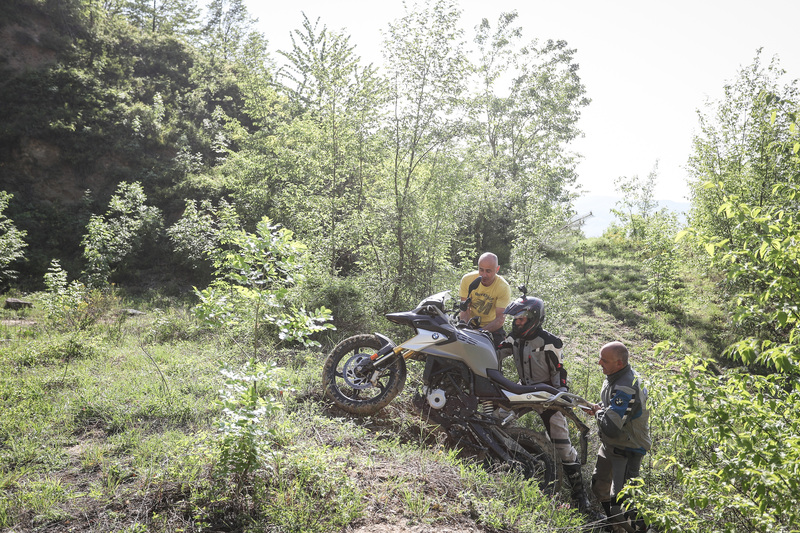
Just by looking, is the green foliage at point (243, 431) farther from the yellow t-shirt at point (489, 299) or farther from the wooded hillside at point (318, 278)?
the yellow t-shirt at point (489, 299)

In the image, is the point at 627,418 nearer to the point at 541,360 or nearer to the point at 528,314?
the point at 541,360

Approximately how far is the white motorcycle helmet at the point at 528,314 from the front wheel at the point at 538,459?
3.71 feet

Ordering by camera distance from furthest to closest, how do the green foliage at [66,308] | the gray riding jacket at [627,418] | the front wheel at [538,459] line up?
the green foliage at [66,308], the front wheel at [538,459], the gray riding jacket at [627,418]

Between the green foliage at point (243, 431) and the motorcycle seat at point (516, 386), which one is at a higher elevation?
the motorcycle seat at point (516, 386)

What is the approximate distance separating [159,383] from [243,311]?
2.14m

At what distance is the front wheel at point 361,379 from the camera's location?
479 cm

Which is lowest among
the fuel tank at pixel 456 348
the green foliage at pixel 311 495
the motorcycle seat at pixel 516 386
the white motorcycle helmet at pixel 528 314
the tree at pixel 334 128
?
the green foliage at pixel 311 495

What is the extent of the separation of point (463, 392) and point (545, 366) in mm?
1078

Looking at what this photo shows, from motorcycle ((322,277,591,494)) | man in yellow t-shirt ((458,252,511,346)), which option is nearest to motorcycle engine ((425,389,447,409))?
motorcycle ((322,277,591,494))

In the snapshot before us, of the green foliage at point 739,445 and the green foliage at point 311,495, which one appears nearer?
the green foliage at point 739,445

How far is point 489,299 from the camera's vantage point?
5703mm

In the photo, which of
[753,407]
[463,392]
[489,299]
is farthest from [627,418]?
[489,299]

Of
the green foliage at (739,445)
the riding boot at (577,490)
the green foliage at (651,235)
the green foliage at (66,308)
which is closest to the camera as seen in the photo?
the green foliage at (739,445)

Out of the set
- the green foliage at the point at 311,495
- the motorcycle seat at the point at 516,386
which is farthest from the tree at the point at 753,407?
the green foliage at the point at 311,495
